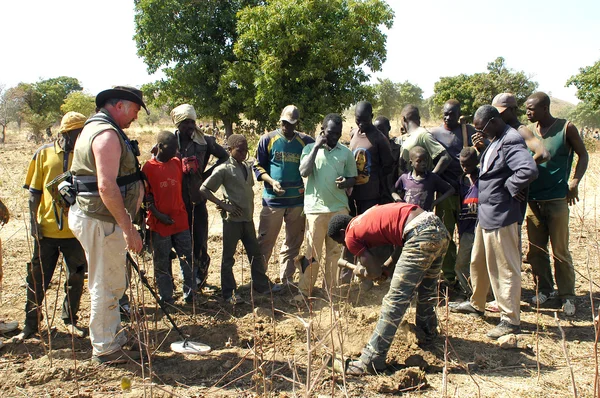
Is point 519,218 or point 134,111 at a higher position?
point 134,111

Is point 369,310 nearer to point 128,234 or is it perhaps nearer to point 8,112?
point 128,234

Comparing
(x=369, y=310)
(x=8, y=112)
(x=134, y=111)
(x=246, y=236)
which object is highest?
(x=8, y=112)

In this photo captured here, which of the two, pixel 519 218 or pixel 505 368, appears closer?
pixel 505 368

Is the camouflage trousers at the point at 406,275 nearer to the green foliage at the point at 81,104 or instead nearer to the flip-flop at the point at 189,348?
the flip-flop at the point at 189,348

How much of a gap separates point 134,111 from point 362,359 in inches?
100

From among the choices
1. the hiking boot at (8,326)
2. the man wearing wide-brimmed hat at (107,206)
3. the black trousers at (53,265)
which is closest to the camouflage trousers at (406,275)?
the man wearing wide-brimmed hat at (107,206)

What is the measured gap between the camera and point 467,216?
494 cm

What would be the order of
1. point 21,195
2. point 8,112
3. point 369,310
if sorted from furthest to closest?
point 8,112 < point 21,195 < point 369,310

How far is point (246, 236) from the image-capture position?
16.6ft

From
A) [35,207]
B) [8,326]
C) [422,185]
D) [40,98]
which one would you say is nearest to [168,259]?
[35,207]

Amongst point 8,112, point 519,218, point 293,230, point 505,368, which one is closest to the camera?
point 505,368

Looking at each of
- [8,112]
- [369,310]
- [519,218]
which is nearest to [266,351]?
[369,310]

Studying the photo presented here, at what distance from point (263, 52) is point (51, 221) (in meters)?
15.2

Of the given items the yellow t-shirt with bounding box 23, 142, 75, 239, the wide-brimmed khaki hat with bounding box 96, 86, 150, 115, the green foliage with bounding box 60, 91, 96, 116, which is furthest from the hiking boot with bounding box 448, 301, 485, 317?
the green foliage with bounding box 60, 91, 96, 116
